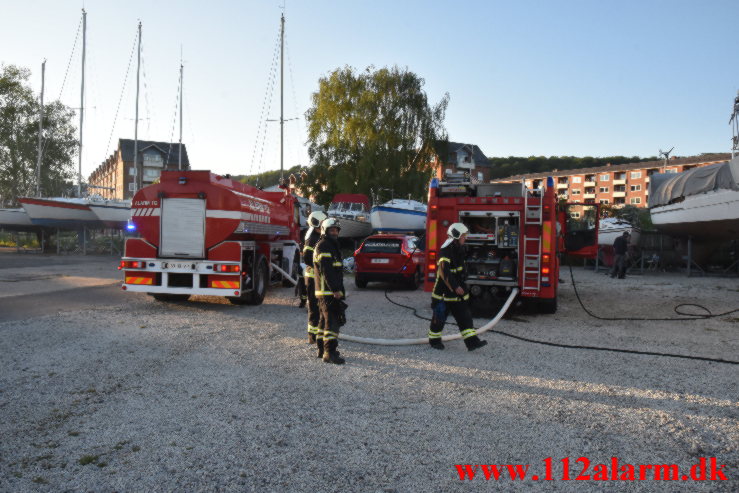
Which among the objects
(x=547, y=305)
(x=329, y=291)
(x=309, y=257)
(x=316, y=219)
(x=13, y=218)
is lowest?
(x=547, y=305)

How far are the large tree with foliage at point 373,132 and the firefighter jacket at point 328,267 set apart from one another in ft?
99.7

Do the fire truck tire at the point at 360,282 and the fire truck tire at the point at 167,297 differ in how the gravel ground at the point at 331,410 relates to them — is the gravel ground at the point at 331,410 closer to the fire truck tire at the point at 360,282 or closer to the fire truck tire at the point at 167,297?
the fire truck tire at the point at 167,297

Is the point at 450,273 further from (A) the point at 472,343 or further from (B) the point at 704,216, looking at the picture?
(B) the point at 704,216

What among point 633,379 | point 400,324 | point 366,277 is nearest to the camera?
point 633,379

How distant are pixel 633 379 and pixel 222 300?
9.04 m

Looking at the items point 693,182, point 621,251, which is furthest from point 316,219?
point 693,182

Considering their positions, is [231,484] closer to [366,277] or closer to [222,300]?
[222,300]

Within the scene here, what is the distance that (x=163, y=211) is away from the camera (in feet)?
34.3

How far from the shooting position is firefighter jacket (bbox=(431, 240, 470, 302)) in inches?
284

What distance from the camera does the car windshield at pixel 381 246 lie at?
49.4 ft

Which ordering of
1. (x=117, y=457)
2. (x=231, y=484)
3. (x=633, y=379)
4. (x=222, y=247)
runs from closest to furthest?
(x=231, y=484) → (x=117, y=457) → (x=633, y=379) → (x=222, y=247)

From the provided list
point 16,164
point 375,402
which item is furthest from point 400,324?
point 16,164

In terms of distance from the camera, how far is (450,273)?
722cm

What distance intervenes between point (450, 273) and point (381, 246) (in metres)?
8.00
